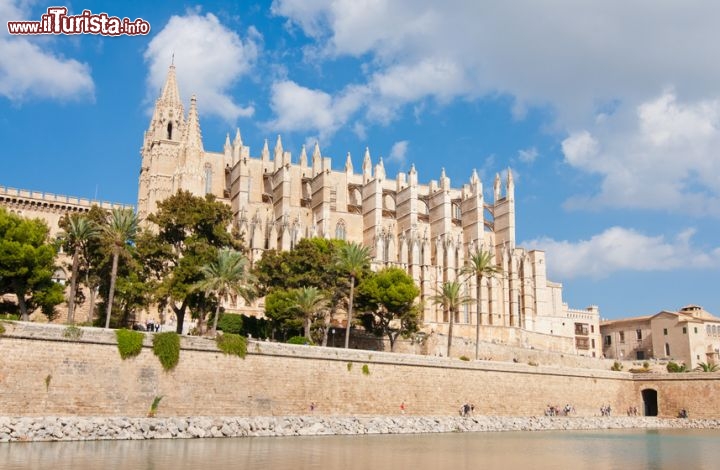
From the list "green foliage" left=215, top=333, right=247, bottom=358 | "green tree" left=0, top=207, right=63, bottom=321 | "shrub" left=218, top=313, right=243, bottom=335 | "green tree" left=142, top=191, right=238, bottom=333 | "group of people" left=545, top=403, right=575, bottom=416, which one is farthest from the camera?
"group of people" left=545, top=403, right=575, bottom=416

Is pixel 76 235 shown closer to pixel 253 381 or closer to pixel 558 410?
pixel 253 381

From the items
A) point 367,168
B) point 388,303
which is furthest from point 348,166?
point 388,303

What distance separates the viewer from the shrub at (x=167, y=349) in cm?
2678

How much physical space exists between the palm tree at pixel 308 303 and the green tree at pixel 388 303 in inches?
210

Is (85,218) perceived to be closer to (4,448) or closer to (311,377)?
(311,377)

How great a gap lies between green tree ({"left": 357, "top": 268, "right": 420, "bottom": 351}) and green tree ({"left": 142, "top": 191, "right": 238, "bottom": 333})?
29.6ft

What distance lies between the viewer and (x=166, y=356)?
26.8 m

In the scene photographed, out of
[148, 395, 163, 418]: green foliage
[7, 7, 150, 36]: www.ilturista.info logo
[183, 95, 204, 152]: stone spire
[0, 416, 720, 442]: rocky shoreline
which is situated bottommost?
[0, 416, 720, 442]: rocky shoreline

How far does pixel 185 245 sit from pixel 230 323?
575 centimetres

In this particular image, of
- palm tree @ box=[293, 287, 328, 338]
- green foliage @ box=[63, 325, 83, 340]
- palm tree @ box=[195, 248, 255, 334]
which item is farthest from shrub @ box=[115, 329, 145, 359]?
palm tree @ box=[293, 287, 328, 338]

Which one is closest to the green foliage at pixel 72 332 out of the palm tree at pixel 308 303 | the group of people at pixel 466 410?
the palm tree at pixel 308 303

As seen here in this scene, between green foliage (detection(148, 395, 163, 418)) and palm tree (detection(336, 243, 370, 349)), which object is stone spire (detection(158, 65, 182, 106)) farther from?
green foliage (detection(148, 395, 163, 418))

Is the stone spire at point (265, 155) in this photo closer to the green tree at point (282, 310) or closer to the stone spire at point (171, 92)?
the stone spire at point (171, 92)

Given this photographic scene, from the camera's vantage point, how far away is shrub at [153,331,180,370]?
26.8 metres
